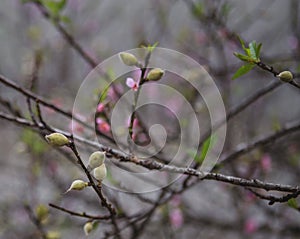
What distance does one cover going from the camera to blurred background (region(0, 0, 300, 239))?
1.30 metres

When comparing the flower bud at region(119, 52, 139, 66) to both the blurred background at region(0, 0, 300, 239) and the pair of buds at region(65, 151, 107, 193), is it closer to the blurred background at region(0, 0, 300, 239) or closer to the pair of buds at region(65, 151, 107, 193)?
the pair of buds at region(65, 151, 107, 193)

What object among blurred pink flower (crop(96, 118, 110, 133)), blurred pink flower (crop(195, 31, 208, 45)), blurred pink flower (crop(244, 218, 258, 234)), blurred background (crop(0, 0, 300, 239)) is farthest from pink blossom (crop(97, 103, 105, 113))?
blurred pink flower (crop(195, 31, 208, 45))

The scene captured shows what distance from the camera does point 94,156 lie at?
0.50 meters

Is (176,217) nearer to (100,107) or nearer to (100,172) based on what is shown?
(100,107)

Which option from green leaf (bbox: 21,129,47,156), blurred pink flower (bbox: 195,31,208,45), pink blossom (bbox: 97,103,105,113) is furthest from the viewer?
blurred pink flower (bbox: 195,31,208,45)

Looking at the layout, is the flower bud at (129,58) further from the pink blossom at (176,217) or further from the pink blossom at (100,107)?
the pink blossom at (176,217)

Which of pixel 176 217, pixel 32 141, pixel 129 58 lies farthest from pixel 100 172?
pixel 176 217

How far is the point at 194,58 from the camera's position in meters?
1.72

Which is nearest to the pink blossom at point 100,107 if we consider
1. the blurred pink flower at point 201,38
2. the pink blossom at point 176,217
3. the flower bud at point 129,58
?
the flower bud at point 129,58

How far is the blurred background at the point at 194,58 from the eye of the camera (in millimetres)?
1299

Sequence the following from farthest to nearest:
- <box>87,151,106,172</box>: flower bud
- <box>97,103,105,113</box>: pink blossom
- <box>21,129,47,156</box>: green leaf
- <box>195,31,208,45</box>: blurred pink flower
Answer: <box>195,31,208,45</box>: blurred pink flower < <box>21,129,47,156</box>: green leaf < <box>97,103,105,113</box>: pink blossom < <box>87,151,106,172</box>: flower bud

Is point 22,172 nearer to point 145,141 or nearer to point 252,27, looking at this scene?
point 145,141

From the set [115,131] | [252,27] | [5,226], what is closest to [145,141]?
[115,131]

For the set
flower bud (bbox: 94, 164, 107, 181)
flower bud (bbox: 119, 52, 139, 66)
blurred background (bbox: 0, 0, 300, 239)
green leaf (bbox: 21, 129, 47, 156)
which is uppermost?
blurred background (bbox: 0, 0, 300, 239)
